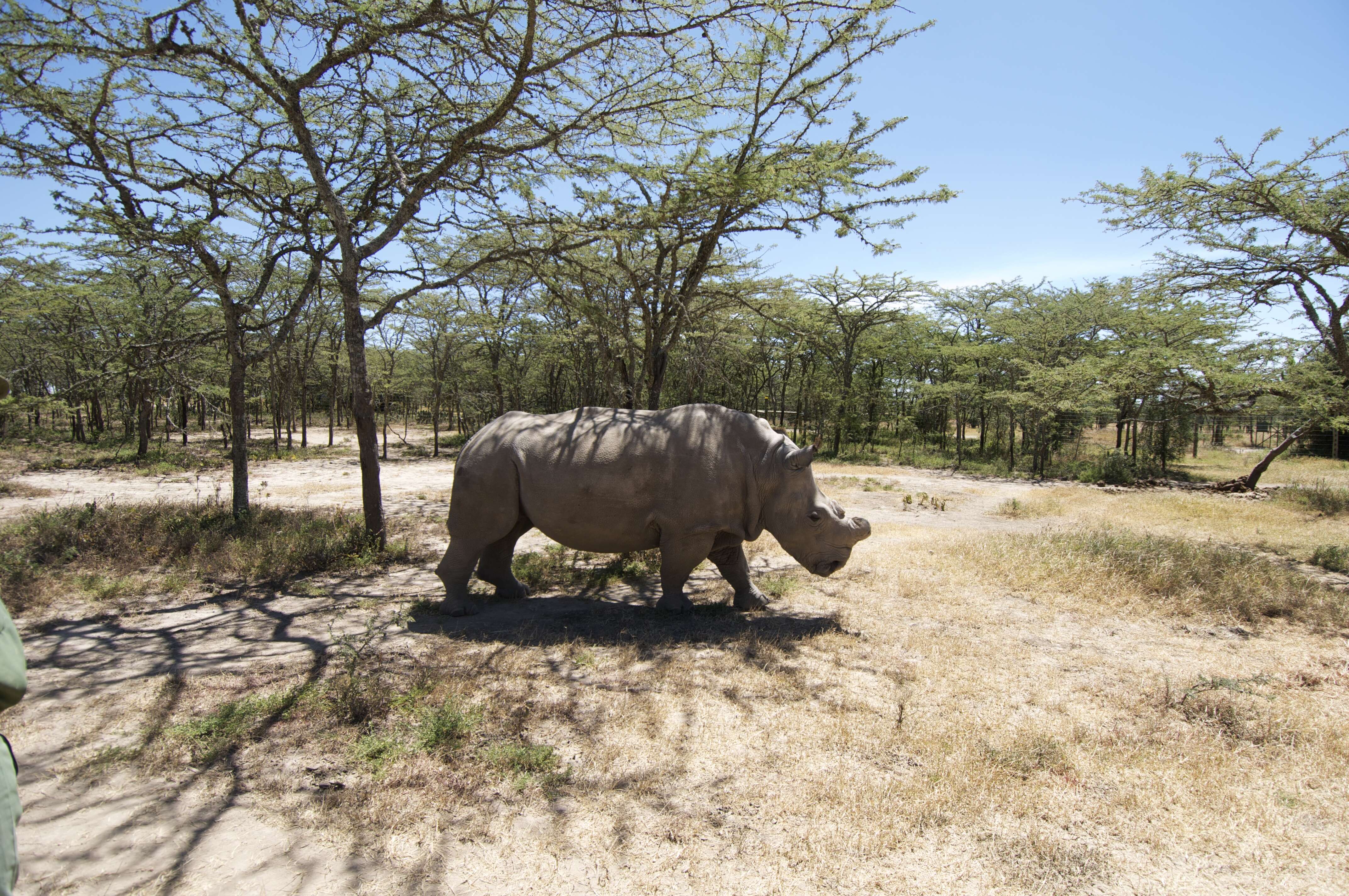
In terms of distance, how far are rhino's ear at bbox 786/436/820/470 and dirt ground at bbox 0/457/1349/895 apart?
5.51 ft

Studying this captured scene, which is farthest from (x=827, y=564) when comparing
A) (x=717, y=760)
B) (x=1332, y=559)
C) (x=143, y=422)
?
(x=143, y=422)

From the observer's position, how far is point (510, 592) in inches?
298

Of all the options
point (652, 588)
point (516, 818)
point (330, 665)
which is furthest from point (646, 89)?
point (516, 818)

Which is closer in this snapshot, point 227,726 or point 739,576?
point 227,726

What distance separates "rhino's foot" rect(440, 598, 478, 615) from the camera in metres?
6.74

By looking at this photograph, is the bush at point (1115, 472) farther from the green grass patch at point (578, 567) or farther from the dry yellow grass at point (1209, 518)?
the green grass patch at point (578, 567)

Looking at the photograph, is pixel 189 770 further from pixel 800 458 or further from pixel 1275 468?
pixel 1275 468

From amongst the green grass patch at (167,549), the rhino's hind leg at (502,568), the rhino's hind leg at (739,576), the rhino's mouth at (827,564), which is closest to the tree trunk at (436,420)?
the green grass patch at (167,549)

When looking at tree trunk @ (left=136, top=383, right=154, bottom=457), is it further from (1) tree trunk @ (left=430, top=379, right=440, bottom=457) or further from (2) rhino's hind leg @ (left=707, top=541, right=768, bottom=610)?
(2) rhino's hind leg @ (left=707, top=541, right=768, bottom=610)

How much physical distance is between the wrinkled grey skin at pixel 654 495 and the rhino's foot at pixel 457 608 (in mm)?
13

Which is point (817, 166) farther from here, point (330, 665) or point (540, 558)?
point (330, 665)

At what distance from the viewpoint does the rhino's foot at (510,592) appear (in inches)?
298

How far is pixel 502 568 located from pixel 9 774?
6.11m

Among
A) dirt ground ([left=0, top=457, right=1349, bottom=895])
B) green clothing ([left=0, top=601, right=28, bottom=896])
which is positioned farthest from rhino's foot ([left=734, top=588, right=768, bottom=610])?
green clothing ([left=0, top=601, right=28, bottom=896])
